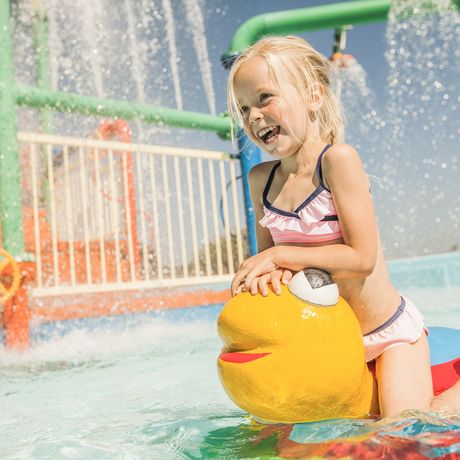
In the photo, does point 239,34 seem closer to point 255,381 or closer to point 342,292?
point 342,292

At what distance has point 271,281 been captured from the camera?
157 cm

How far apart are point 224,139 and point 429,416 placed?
4.52 m

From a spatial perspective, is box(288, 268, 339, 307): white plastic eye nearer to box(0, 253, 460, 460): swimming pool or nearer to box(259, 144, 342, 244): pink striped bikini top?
box(259, 144, 342, 244): pink striped bikini top

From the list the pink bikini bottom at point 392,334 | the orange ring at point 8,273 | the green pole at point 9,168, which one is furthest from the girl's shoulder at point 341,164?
the green pole at point 9,168

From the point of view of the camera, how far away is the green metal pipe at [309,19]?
16.1 feet

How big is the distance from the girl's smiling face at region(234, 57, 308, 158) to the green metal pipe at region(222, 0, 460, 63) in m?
3.25

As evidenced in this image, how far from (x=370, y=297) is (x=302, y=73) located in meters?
0.71

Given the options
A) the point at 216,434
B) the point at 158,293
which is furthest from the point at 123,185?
the point at 216,434

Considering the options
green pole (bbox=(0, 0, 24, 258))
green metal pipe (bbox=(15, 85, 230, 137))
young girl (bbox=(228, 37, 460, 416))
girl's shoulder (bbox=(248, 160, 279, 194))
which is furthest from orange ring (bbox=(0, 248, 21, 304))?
young girl (bbox=(228, 37, 460, 416))

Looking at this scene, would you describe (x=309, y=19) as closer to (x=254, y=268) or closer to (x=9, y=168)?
(x=9, y=168)

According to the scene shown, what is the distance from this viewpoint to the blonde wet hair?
1733mm

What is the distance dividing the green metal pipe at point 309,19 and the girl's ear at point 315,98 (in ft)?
10.5

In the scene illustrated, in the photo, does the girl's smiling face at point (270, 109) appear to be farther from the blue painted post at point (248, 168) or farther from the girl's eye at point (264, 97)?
the blue painted post at point (248, 168)

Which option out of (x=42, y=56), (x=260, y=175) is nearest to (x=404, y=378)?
(x=260, y=175)
